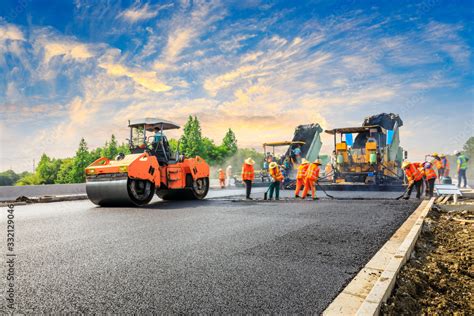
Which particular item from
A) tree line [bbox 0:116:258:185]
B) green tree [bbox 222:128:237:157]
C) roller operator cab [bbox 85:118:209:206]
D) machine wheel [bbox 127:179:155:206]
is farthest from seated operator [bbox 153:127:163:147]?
green tree [bbox 222:128:237:157]

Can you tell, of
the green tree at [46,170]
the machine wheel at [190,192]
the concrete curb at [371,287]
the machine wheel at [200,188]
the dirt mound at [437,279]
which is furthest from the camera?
the green tree at [46,170]

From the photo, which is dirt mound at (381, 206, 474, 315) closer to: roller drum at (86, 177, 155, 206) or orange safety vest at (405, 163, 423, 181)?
orange safety vest at (405, 163, 423, 181)

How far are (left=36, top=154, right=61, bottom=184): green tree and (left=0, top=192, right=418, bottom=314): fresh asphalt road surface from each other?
84.5 metres

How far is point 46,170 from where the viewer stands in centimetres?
8169

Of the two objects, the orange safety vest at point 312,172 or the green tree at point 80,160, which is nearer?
the orange safety vest at point 312,172

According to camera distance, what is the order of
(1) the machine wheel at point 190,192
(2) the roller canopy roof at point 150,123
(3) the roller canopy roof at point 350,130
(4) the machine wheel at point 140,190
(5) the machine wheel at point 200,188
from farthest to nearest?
(3) the roller canopy roof at point 350,130, (5) the machine wheel at point 200,188, (1) the machine wheel at point 190,192, (2) the roller canopy roof at point 150,123, (4) the machine wheel at point 140,190

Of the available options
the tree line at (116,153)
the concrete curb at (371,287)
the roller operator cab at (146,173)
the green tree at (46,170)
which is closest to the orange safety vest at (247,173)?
the roller operator cab at (146,173)

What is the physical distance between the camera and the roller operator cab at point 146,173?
8.69 meters

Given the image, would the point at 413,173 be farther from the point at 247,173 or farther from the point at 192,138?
the point at 192,138

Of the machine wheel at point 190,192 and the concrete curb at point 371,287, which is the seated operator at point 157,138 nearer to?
the machine wheel at point 190,192

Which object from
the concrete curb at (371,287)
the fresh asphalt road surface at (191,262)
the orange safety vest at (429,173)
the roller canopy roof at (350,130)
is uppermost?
→ the roller canopy roof at (350,130)

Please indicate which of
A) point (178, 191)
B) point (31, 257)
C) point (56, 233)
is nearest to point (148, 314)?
point (31, 257)

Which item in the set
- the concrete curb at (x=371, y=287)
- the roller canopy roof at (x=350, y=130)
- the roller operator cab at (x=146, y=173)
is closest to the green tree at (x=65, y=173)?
the roller canopy roof at (x=350, y=130)

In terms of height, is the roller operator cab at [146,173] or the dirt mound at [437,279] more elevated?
the roller operator cab at [146,173]
